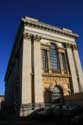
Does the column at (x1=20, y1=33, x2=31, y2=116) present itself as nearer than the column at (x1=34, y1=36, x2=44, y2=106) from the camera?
Yes

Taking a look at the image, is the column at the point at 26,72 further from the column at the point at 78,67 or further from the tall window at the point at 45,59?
the column at the point at 78,67

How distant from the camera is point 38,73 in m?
22.0

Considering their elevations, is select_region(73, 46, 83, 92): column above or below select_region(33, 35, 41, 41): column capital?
below

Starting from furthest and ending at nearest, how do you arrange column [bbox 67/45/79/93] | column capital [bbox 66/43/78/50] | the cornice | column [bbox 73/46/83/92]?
column capital [bbox 66/43/78/50]
column [bbox 73/46/83/92]
the cornice
column [bbox 67/45/79/93]

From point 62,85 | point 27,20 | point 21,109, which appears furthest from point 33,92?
point 27,20

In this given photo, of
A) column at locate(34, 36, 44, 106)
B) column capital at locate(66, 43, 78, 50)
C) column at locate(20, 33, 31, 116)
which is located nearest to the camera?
column at locate(20, 33, 31, 116)

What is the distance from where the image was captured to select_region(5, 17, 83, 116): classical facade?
67.3 feet

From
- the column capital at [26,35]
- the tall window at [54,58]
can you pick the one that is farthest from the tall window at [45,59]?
the column capital at [26,35]

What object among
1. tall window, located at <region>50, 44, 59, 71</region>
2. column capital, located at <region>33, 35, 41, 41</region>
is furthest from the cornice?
tall window, located at <region>50, 44, 59, 71</region>

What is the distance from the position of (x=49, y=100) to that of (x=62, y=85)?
3516 millimetres

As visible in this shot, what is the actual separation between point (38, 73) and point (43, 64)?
2542 mm

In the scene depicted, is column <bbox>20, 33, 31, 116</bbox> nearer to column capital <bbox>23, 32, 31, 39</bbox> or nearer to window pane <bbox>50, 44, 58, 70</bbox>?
column capital <bbox>23, 32, 31, 39</bbox>

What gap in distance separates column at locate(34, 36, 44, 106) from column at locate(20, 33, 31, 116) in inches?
38.5

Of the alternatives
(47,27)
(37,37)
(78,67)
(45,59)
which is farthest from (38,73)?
(47,27)
